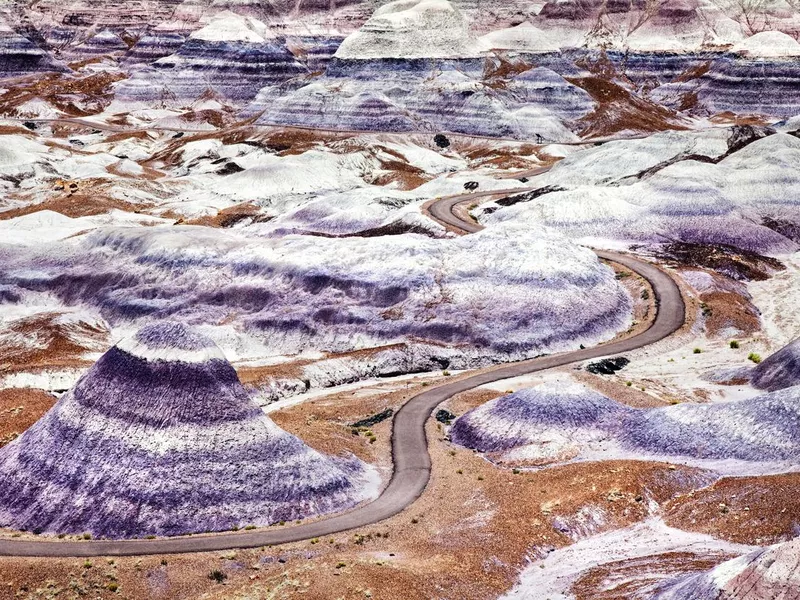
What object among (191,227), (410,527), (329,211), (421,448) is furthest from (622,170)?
(410,527)

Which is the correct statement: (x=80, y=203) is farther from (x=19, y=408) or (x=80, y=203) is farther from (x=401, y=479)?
(x=401, y=479)

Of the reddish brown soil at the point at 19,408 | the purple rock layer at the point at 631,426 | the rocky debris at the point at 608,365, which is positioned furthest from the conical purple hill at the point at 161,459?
the rocky debris at the point at 608,365

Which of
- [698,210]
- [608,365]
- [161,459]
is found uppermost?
[161,459]

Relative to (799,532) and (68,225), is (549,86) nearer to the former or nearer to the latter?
(68,225)

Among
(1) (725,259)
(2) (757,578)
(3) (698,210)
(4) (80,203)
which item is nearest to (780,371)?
(2) (757,578)

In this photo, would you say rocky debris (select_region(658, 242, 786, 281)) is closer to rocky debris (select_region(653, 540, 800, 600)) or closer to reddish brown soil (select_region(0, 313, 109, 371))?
reddish brown soil (select_region(0, 313, 109, 371))

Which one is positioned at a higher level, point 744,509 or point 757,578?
point 757,578
